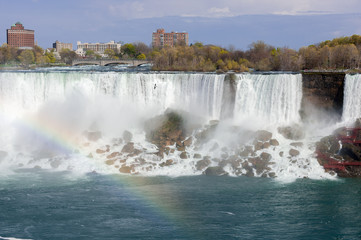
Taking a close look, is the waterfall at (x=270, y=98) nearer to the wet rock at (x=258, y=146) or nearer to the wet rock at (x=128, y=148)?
the wet rock at (x=258, y=146)

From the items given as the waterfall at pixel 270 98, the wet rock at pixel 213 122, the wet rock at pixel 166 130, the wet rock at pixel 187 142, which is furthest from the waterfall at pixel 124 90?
the wet rock at pixel 187 142

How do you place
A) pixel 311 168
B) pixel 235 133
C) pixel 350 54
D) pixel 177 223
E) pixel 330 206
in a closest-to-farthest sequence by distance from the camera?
pixel 177 223
pixel 330 206
pixel 311 168
pixel 235 133
pixel 350 54

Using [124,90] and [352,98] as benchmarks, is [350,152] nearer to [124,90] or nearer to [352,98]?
[352,98]

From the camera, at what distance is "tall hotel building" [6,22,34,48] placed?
19100cm

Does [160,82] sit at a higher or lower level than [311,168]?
higher

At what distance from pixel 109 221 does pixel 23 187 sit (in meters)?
6.26

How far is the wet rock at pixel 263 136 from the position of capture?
26.1 metres

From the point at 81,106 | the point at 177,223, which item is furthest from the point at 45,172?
the point at 177,223

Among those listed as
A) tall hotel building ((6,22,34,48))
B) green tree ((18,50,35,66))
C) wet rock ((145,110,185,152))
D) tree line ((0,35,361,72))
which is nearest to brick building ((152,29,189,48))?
tall hotel building ((6,22,34,48))

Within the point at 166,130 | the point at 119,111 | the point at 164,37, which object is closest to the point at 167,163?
the point at 166,130

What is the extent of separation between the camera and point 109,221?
16656mm

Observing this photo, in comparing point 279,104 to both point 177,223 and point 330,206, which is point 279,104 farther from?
point 177,223

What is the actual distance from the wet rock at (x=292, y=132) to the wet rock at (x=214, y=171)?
17.9ft

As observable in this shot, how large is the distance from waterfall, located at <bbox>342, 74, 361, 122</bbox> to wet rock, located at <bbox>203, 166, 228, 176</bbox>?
8.78 metres
